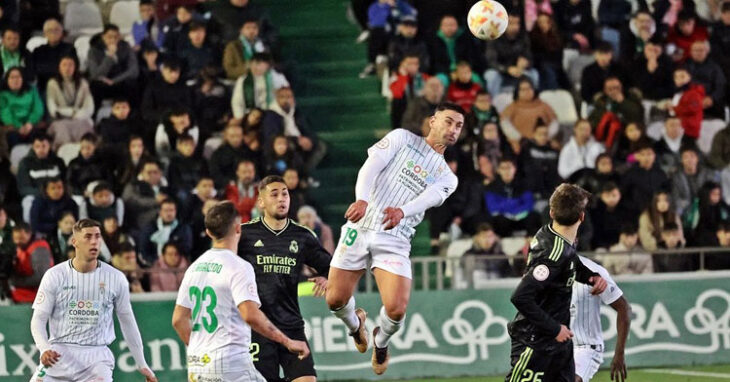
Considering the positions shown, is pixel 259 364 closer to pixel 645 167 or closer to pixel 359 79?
pixel 645 167

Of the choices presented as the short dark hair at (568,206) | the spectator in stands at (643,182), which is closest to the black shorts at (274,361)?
the short dark hair at (568,206)

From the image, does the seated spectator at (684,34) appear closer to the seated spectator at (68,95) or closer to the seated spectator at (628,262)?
the seated spectator at (628,262)

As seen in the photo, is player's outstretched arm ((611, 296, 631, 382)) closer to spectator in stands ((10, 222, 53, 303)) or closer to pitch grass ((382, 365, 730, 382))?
pitch grass ((382, 365, 730, 382))

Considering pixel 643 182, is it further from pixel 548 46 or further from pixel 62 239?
pixel 62 239

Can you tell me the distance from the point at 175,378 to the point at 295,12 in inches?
307

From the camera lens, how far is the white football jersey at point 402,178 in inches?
468

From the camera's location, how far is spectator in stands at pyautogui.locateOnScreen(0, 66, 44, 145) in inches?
760

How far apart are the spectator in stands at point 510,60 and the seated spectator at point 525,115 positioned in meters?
0.26

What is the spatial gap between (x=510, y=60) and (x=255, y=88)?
361 centimetres

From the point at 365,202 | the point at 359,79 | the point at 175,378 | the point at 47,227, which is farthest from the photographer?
the point at 359,79

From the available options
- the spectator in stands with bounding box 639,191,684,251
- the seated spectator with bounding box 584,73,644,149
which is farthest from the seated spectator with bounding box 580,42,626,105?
the spectator in stands with bounding box 639,191,684,251

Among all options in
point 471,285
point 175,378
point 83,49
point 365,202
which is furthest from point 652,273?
point 83,49

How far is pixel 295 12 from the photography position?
22.3 metres

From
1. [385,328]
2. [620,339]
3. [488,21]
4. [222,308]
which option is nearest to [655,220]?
[488,21]
